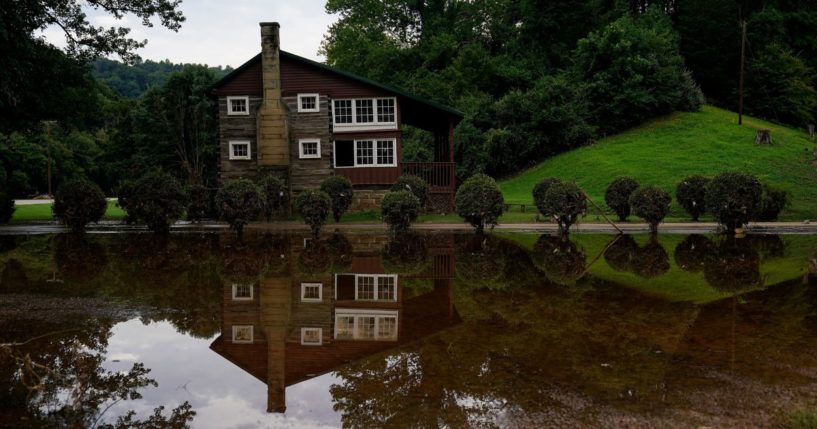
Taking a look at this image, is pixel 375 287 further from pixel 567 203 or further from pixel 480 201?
pixel 567 203

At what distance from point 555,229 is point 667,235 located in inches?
174

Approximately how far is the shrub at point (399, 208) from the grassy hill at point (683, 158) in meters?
12.9

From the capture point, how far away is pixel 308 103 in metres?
32.6

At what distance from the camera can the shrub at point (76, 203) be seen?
1008 inches

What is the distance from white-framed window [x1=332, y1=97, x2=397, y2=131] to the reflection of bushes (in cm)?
1361

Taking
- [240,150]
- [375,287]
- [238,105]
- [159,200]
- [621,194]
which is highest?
[238,105]

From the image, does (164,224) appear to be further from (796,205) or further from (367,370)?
(796,205)

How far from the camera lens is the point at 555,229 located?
25500 millimetres

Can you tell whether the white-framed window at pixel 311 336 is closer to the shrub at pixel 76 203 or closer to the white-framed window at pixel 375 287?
the white-framed window at pixel 375 287

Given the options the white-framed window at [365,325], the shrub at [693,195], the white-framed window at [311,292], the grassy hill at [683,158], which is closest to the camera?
the white-framed window at [365,325]

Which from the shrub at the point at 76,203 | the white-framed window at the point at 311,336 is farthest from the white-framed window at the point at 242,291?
the shrub at the point at 76,203

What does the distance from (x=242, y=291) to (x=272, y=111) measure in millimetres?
20547

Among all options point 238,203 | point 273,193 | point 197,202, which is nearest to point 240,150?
point 197,202

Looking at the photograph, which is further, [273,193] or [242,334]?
[273,193]
